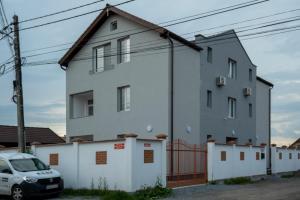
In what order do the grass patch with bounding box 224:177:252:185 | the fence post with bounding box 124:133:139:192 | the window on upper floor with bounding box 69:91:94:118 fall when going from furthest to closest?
the window on upper floor with bounding box 69:91:94:118
the grass patch with bounding box 224:177:252:185
the fence post with bounding box 124:133:139:192

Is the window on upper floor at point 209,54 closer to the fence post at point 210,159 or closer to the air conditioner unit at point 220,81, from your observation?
the air conditioner unit at point 220,81

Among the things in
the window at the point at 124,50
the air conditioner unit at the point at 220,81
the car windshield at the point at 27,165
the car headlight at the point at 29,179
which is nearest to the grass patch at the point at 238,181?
the air conditioner unit at the point at 220,81

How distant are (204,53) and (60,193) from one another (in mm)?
13130

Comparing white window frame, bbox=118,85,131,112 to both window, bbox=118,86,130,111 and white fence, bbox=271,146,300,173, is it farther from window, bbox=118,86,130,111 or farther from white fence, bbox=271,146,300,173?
white fence, bbox=271,146,300,173

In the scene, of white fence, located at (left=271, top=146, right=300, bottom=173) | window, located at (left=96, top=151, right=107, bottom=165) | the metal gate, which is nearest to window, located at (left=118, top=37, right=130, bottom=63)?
the metal gate

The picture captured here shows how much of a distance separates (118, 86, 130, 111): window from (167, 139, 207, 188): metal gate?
429cm

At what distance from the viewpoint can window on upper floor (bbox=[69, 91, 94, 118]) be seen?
1225 inches

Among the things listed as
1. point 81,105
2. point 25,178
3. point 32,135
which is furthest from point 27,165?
point 32,135

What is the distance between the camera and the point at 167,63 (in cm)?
2531

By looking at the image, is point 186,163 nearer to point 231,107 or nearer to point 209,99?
point 209,99

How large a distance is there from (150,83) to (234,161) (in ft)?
19.1

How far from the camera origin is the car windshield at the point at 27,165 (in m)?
18.3

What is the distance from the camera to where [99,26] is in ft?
96.4

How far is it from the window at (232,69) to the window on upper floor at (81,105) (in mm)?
8806
